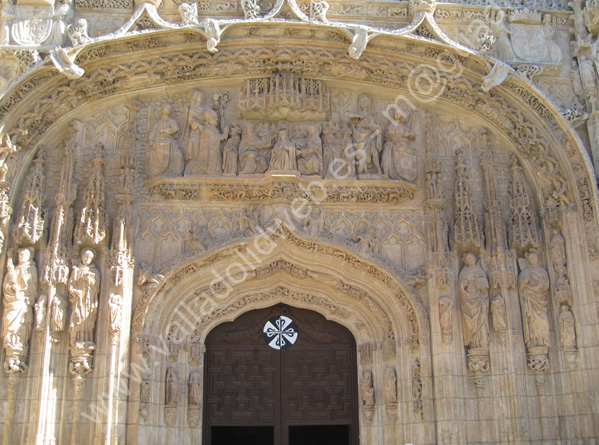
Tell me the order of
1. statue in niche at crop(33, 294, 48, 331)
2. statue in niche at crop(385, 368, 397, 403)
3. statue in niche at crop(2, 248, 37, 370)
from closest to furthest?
statue in niche at crop(2, 248, 37, 370) → statue in niche at crop(33, 294, 48, 331) → statue in niche at crop(385, 368, 397, 403)

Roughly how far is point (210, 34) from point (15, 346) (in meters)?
4.77

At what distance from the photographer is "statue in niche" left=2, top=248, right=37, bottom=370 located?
1007 centimetres

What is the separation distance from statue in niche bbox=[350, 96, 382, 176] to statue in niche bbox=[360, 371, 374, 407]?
2.81 metres

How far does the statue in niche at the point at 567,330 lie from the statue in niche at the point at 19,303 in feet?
22.3

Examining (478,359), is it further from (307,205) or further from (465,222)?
(307,205)

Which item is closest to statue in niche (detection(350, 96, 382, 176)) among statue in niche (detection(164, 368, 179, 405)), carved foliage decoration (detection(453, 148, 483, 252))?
carved foliage decoration (detection(453, 148, 483, 252))

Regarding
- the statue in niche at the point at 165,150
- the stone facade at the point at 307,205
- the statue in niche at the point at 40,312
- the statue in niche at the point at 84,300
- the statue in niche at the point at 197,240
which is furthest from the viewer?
the statue in niche at the point at 165,150

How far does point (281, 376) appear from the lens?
11266 millimetres

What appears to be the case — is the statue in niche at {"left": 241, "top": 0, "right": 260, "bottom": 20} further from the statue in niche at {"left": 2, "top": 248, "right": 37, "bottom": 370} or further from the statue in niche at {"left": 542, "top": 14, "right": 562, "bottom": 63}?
the statue in niche at {"left": 2, "top": 248, "right": 37, "bottom": 370}

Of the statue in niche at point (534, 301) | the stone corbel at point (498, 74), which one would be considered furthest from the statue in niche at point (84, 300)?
the stone corbel at point (498, 74)

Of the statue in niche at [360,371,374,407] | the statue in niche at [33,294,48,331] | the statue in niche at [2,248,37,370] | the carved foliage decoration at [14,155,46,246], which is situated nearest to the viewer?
the statue in niche at [2,248,37,370]

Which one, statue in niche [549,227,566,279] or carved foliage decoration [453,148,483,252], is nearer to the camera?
statue in niche [549,227,566,279]

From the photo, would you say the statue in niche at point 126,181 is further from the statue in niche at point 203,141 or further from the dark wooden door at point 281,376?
the dark wooden door at point 281,376

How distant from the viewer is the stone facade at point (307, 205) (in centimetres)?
1041
